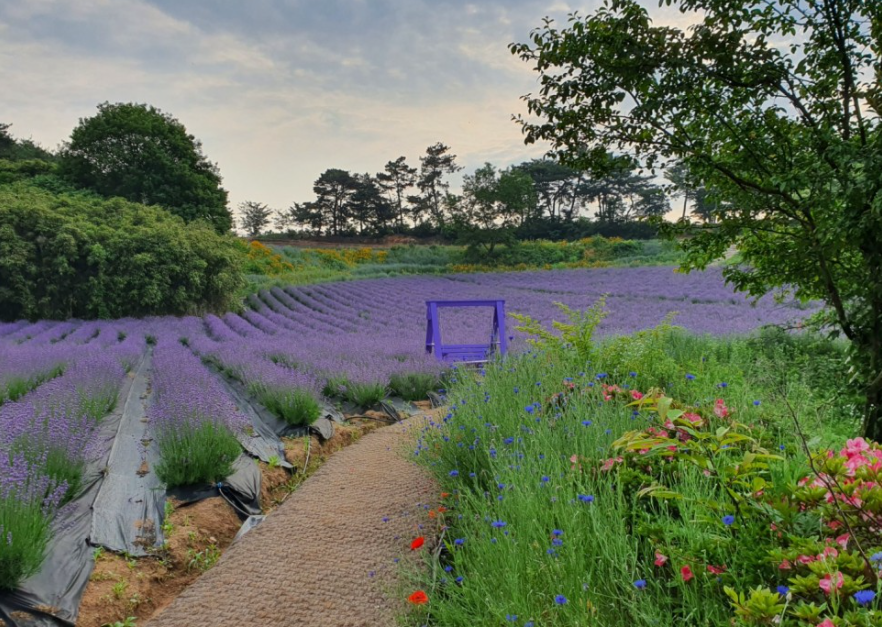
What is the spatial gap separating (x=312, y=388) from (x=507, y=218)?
36.5 meters

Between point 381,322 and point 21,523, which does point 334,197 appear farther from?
point 21,523

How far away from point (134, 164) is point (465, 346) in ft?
80.5

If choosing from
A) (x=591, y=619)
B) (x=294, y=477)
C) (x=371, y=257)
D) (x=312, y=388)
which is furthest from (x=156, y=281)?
(x=371, y=257)

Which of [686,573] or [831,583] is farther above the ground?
[831,583]

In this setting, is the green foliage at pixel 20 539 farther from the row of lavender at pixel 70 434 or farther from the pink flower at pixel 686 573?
the pink flower at pixel 686 573

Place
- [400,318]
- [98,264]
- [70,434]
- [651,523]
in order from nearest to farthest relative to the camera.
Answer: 1. [651,523]
2. [70,434]
3. [400,318]
4. [98,264]

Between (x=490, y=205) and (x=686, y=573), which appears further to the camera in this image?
(x=490, y=205)

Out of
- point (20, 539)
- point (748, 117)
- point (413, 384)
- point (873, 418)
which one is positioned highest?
point (748, 117)

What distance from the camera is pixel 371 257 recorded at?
35.9 m

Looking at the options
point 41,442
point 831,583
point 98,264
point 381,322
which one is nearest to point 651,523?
point 831,583

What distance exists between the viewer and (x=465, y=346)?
326 inches

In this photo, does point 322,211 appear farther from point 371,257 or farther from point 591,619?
point 591,619

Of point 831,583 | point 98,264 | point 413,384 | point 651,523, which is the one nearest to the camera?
point 831,583

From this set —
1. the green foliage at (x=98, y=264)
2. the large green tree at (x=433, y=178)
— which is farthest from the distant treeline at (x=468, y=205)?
the green foliage at (x=98, y=264)
